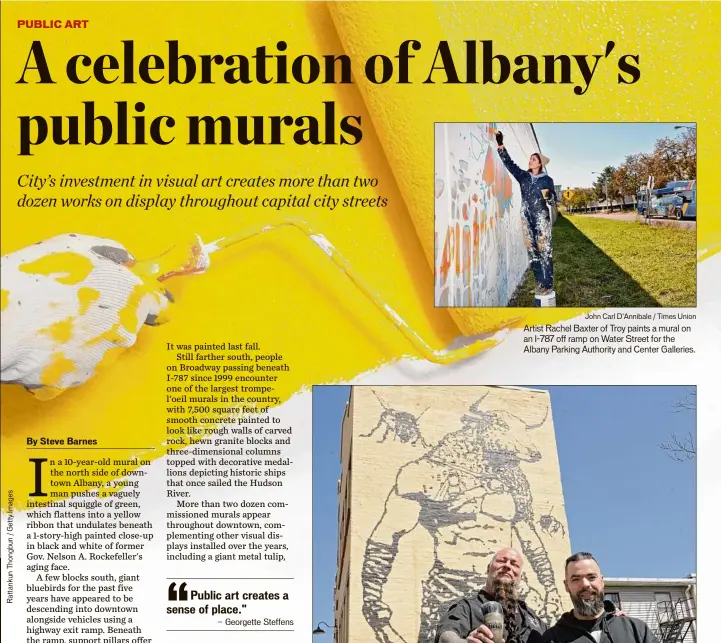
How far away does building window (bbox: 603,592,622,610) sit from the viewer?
334 centimetres

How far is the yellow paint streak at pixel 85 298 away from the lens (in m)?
3.41

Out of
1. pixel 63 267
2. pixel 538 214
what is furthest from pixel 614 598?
pixel 63 267

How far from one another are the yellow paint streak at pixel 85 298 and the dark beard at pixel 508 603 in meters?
1.56

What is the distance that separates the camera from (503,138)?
11.6ft

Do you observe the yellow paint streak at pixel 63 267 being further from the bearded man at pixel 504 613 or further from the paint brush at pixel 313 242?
the bearded man at pixel 504 613

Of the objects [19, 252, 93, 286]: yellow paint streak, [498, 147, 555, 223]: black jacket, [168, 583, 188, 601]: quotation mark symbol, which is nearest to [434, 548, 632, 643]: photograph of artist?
[168, 583, 188, 601]: quotation mark symbol

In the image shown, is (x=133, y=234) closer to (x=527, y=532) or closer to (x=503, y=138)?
(x=503, y=138)

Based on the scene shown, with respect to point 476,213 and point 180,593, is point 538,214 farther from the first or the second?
point 180,593

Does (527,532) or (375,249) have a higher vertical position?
(375,249)

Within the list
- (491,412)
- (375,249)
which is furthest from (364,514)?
(375,249)

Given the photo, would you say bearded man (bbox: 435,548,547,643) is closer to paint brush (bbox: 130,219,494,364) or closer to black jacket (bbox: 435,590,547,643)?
black jacket (bbox: 435,590,547,643)

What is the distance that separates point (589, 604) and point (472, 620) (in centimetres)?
35

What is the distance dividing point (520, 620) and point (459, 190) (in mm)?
1381

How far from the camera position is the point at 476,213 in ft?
11.6
